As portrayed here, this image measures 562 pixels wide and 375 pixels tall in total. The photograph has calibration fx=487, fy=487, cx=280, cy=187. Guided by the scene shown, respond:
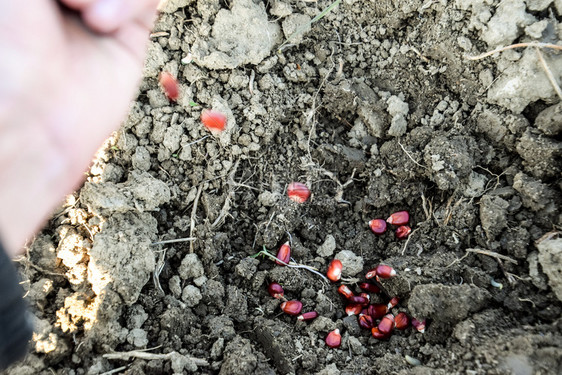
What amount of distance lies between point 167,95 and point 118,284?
1.56 metres

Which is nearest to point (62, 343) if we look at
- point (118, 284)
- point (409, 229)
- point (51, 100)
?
point (118, 284)

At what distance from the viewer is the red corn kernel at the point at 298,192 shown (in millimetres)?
3967

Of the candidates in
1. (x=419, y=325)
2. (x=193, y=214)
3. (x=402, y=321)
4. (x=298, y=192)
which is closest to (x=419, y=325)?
(x=419, y=325)

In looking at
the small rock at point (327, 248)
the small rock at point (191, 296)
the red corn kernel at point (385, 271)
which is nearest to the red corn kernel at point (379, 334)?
the red corn kernel at point (385, 271)

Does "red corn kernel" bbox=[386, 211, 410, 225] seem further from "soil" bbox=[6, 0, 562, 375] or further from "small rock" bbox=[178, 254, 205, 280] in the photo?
"small rock" bbox=[178, 254, 205, 280]

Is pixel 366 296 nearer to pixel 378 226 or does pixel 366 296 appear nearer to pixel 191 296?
pixel 378 226

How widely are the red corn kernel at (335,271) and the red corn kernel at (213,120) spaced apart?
4.57ft

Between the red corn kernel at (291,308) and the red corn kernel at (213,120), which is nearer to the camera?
the red corn kernel at (291,308)

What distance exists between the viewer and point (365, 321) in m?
3.58

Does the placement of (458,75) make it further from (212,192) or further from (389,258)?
(212,192)

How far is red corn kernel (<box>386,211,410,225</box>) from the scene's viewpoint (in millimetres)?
3885

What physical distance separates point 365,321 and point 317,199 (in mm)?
1031

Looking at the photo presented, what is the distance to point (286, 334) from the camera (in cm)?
339

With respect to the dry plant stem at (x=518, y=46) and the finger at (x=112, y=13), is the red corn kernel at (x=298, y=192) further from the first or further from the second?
the finger at (x=112, y=13)
